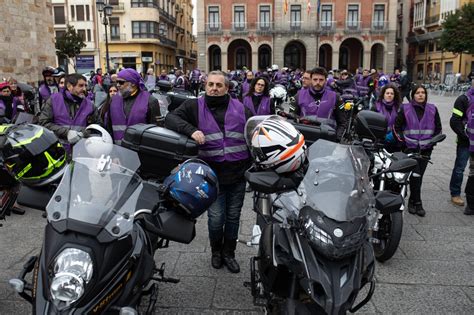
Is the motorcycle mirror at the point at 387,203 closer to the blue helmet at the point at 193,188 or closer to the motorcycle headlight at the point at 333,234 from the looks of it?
the motorcycle headlight at the point at 333,234

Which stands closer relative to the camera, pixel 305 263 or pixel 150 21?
pixel 305 263

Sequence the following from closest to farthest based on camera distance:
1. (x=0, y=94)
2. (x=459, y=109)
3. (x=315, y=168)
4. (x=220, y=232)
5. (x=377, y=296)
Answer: (x=315, y=168) → (x=377, y=296) → (x=220, y=232) → (x=459, y=109) → (x=0, y=94)

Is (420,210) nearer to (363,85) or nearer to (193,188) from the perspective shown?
(193,188)

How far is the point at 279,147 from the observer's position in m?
2.69

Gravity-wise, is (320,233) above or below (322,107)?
below

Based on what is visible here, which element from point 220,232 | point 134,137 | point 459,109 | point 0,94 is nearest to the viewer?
point 134,137

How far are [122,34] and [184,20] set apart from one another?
24.5m

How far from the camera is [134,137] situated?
3463 mm

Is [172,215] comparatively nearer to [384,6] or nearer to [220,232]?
[220,232]

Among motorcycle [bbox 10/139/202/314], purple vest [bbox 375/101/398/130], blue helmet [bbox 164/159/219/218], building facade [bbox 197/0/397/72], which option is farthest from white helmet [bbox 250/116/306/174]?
building facade [bbox 197/0/397/72]

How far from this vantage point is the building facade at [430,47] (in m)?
46.1

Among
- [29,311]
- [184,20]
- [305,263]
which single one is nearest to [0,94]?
[29,311]

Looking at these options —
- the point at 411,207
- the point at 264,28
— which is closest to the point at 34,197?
the point at 411,207

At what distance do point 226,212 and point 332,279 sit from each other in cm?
217
